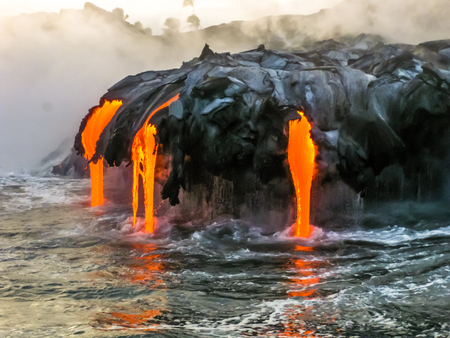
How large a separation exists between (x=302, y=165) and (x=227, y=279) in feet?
9.68

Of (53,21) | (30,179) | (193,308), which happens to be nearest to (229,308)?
(193,308)

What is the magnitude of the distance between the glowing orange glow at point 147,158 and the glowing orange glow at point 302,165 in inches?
83.1

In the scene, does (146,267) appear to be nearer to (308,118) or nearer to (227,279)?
(227,279)

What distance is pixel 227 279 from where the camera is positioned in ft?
18.1

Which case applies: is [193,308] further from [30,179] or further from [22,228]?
[30,179]

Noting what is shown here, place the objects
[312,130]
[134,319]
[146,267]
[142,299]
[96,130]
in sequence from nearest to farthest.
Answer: [134,319] < [142,299] < [146,267] < [312,130] < [96,130]

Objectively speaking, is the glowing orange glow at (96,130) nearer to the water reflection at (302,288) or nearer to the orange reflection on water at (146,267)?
the orange reflection on water at (146,267)

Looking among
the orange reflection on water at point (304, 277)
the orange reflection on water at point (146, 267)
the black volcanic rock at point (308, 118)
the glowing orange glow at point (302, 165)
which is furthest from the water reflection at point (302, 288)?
the black volcanic rock at point (308, 118)

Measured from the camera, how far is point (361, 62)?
933 cm

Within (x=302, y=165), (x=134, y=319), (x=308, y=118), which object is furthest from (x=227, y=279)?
(x=308, y=118)

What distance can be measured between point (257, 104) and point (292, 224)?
2.05 m

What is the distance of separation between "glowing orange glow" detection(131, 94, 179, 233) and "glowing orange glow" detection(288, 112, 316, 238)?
6.93 feet

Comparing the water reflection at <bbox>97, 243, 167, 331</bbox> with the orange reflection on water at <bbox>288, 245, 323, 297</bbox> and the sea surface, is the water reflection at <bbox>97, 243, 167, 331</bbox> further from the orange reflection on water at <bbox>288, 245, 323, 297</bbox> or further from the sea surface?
the orange reflection on water at <bbox>288, 245, 323, 297</bbox>

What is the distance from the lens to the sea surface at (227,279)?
161 inches
